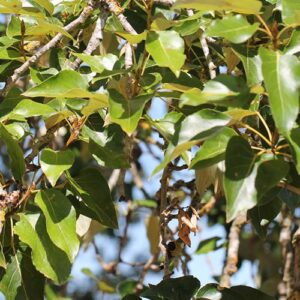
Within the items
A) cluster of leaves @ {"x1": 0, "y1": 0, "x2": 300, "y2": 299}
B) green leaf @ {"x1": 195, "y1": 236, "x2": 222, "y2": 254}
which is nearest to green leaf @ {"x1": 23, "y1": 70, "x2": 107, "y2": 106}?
cluster of leaves @ {"x1": 0, "y1": 0, "x2": 300, "y2": 299}

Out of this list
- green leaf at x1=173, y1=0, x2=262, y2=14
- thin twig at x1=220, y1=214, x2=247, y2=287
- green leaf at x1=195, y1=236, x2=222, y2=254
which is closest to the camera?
green leaf at x1=173, y1=0, x2=262, y2=14

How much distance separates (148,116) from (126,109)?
131 mm

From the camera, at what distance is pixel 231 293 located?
1.65 meters

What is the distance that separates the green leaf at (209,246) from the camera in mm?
2779

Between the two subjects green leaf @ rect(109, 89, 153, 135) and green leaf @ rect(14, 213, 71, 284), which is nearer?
green leaf @ rect(109, 89, 153, 135)

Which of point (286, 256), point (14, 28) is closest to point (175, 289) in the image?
point (14, 28)

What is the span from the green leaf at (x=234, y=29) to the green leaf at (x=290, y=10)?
0.08 m

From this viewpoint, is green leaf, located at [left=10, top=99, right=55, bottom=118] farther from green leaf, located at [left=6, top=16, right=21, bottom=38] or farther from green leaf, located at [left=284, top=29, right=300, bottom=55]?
green leaf, located at [left=284, top=29, right=300, bottom=55]

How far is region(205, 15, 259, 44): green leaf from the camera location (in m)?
1.28

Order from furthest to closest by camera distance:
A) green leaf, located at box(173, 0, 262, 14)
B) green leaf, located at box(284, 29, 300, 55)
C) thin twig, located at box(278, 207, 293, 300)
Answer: thin twig, located at box(278, 207, 293, 300)
green leaf, located at box(284, 29, 300, 55)
green leaf, located at box(173, 0, 262, 14)

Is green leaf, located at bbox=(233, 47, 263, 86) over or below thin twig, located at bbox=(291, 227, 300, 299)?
over

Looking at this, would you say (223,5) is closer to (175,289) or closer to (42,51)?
(42,51)

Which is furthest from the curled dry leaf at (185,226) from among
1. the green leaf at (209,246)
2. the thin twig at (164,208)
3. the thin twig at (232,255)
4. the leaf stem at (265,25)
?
the green leaf at (209,246)

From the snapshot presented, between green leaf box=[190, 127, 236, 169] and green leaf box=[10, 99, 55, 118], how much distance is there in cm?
31
